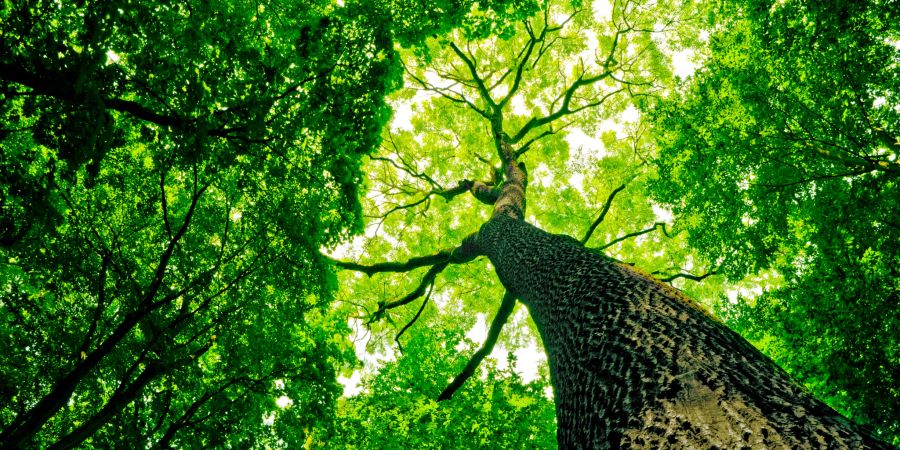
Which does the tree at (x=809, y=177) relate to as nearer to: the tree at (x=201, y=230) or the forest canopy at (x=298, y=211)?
the forest canopy at (x=298, y=211)

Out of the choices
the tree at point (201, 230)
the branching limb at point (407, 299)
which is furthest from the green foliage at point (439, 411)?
the tree at point (201, 230)

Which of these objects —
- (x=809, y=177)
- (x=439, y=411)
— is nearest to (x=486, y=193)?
(x=439, y=411)

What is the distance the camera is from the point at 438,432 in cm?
848

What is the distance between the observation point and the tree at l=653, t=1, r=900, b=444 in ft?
20.4

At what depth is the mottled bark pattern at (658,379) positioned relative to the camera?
5.58 feet

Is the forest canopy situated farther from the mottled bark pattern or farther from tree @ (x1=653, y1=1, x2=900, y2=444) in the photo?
the mottled bark pattern

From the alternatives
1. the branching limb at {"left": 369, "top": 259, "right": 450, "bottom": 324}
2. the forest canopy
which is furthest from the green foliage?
the branching limb at {"left": 369, "top": 259, "right": 450, "bottom": 324}

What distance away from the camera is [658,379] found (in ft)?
7.17

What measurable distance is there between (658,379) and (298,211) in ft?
17.6

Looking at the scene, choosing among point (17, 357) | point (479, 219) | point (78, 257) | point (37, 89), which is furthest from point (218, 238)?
point (479, 219)

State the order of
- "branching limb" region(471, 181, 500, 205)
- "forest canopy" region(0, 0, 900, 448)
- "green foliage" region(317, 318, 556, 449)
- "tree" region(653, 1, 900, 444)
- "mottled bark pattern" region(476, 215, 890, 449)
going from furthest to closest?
1. "branching limb" region(471, 181, 500, 205)
2. "green foliage" region(317, 318, 556, 449)
3. "tree" region(653, 1, 900, 444)
4. "forest canopy" region(0, 0, 900, 448)
5. "mottled bark pattern" region(476, 215, 890, 449)

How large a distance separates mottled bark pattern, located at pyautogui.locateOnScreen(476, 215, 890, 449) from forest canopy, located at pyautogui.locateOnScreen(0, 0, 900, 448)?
3.65 metres

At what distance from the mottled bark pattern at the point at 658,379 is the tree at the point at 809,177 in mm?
5631

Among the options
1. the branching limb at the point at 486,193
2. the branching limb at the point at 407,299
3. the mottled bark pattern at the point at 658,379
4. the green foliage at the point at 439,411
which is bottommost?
the mottled bark pattern at the point at 658,379
